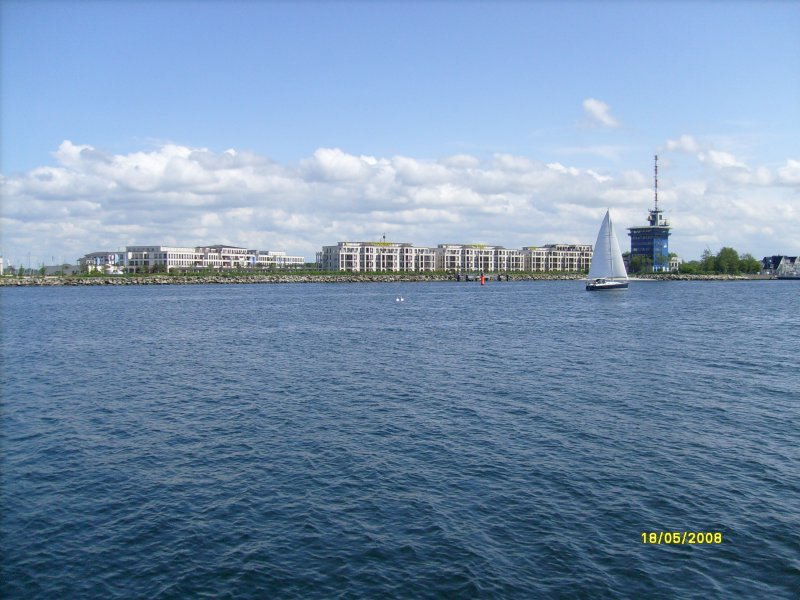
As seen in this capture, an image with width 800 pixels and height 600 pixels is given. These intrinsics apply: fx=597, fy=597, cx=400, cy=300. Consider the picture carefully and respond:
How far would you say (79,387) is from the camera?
37.6m

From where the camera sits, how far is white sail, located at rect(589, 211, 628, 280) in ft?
444

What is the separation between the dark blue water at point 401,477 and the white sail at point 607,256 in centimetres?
9172

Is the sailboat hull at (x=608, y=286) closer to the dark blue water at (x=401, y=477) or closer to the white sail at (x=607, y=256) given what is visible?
the white sail at (x=607, y=256)

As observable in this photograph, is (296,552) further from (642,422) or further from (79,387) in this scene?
(79,387)

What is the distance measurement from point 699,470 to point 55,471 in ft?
79.6

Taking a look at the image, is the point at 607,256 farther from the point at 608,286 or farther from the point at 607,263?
the point at 608,286

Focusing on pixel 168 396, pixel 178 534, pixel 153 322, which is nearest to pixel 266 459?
pixel 178 534

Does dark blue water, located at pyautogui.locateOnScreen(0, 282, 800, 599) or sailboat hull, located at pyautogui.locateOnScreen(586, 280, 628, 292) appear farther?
sailboat hull, located at pyautogui.locateOnScreen(586, 280, 628, 292)

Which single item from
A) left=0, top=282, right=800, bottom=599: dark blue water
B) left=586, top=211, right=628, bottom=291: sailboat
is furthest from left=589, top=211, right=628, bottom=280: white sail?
left=0, top=282, right=800, bottom=599: dark blue water

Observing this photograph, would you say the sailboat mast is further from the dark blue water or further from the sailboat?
the dark blue water

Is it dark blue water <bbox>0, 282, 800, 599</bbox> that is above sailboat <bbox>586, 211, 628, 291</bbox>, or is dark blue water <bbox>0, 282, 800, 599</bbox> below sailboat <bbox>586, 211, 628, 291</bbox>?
below

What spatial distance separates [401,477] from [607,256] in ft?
425

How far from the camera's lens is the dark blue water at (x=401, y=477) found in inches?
615

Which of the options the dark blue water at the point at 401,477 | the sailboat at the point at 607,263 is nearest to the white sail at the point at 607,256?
the sailboat at the point at 607,263
